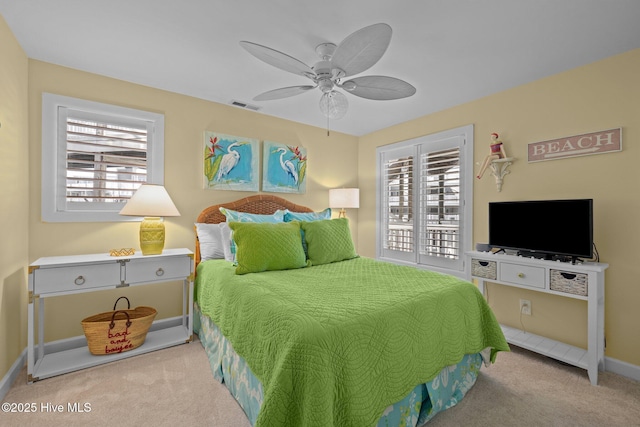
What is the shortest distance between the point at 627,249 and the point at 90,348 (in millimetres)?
4172

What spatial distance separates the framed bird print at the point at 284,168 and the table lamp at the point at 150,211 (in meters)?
1.23

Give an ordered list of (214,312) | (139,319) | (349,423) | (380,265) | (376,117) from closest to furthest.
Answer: (349,423) → (214,312) → (139,319) → (380,265) → (376,117)

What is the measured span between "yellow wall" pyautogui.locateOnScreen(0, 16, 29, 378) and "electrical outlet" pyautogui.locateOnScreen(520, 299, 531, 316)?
4.01 meters

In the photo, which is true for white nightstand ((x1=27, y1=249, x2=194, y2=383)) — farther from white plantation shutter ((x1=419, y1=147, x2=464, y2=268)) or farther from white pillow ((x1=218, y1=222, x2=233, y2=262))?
white plantation shutter ((x1=419, y1=147, x2=464, y2=268))

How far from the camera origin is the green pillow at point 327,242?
2621 mm

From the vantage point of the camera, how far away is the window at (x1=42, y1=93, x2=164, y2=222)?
2391 mm

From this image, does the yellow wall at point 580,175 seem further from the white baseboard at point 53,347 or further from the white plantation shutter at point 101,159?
the white plantation shutter at point 101,159

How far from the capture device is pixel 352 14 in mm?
1755

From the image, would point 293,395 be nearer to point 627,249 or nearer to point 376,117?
point 627,249

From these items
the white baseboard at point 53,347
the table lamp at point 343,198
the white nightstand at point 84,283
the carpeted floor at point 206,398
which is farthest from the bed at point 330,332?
the table lamp at point 343,198

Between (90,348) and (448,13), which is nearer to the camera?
(448,13)

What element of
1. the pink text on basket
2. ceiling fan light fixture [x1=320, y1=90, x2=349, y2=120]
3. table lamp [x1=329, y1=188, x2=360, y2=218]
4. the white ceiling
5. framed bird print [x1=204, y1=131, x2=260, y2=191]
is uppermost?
the white ceiling

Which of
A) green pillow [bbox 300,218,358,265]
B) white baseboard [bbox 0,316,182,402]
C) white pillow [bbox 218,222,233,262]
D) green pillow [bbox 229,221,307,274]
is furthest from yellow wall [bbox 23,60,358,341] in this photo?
green pillow [bbox 300,218,358,265]

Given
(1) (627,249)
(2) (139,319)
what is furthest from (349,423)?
(1) (627,249)
